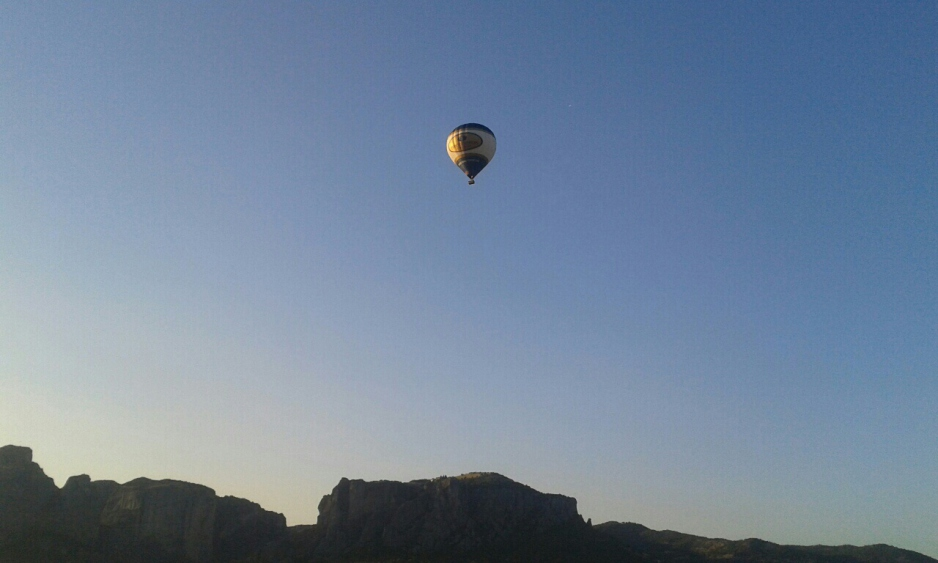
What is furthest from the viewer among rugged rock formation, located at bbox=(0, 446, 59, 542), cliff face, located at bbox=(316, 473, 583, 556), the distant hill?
cliff face, located at bbox=(316, 473, 583, 556)

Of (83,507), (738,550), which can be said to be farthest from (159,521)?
(738,550)

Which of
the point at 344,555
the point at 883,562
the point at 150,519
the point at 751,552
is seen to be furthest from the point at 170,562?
the point at 883,562

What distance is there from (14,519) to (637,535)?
4029 inches

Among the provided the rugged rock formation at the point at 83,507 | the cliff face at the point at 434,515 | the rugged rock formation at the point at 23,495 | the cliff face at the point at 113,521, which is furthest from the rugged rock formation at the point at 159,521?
the cliff face at the point at 434,515

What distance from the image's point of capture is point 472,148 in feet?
265

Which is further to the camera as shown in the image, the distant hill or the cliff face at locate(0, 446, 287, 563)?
the distant hill

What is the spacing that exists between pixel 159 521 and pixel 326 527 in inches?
967

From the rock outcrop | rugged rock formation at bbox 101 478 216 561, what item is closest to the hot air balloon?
rugged rock formation at bbox 101 478 216 561

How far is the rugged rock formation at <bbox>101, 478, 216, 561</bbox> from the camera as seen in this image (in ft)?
326

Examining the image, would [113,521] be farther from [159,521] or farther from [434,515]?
[434,515]

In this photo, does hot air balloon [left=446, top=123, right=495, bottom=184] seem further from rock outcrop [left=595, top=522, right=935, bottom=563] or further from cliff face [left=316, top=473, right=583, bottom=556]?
rock outcrop [left=595, top=522, right=935, bottom=563]

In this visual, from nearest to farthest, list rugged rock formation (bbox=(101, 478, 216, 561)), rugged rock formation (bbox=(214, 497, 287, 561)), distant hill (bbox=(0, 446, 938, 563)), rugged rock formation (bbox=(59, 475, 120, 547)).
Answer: distant hill (bbox=(0, 446, 938, 563))
rugged rock formation (bbox=(59, 475, 120, 547))
rugged rock formation (bbox=(101, 478, 216, 561))
rugged rock formation (bbox=(214, 497, 287, 561))

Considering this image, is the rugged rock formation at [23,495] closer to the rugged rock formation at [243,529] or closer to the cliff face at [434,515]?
the rugged rock formation at [243,529]

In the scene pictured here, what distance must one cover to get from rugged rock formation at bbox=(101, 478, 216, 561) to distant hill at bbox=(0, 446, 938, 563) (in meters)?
0.14
